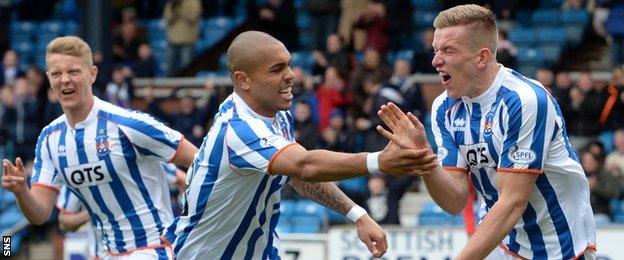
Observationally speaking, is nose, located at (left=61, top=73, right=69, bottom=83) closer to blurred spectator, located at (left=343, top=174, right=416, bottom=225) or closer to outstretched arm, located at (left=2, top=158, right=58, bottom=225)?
outstretched arm, located at (left=2, top=158, right=58, bottom=225)

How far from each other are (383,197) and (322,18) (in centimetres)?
495

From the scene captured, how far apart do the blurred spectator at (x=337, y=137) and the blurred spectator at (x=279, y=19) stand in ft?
14.3

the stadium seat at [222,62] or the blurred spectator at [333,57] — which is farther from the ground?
the blurred spectator at [333,57]

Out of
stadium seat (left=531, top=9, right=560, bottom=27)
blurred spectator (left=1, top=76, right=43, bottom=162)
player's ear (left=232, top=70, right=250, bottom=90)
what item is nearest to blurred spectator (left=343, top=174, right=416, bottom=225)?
stadium seat (left=531, top=9, right=560, bottom=27)

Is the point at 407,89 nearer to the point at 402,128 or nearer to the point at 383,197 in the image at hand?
the point at 383,197

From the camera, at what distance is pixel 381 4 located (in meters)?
18.2

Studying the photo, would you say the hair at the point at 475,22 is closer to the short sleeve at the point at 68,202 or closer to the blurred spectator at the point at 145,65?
the short sleeve at the point at 68,202

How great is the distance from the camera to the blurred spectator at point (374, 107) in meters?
14.7

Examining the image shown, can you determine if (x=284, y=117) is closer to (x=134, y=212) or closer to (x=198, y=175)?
(x=198, y=175)

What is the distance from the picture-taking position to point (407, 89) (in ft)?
49.4

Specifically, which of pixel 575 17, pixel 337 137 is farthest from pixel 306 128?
pixel 575 17

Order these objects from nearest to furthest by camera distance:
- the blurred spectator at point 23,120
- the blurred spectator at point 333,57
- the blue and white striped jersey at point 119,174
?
the blue and white striped jersey at point 119,174, the blurred spectator at point 333,57, the blurred spectator at point 23,120

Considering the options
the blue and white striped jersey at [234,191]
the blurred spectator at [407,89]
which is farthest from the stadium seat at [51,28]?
the blue and white striped jersey at [234,191]

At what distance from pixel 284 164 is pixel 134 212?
99.7 inches
